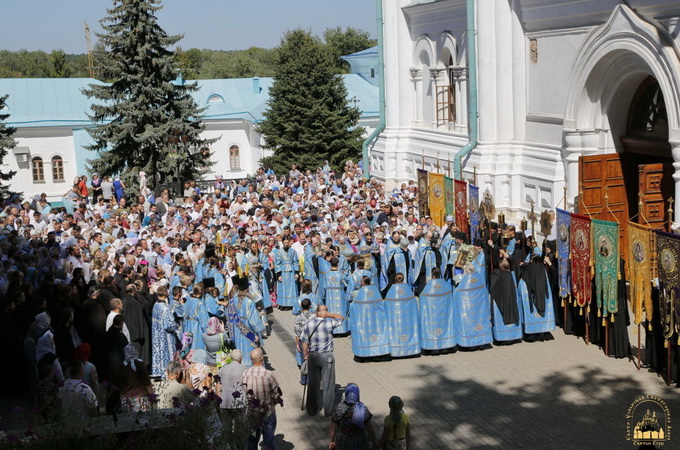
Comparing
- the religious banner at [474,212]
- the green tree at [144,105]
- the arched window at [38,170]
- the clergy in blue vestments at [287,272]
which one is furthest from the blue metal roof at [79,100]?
the clergy in blue vestments at [287,272]

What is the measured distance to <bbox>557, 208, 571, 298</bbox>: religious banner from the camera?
1214 cm

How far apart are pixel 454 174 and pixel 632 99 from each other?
5747mm

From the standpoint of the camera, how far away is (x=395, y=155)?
26969 millimetres

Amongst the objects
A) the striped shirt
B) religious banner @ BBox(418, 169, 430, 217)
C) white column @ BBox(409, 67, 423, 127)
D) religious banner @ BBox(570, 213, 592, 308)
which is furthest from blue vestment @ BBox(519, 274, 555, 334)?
white column @ BBox(409, 67, 423, 127)

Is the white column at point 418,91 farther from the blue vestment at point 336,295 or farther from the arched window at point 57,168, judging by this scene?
the arched window at point 57,168

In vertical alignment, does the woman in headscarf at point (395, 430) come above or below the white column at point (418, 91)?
below

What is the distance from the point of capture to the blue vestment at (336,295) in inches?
513

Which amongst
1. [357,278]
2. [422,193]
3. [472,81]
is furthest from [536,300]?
[472,81]

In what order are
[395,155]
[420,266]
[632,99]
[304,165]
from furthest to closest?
[304,165]
[395,155]
[632,99]
[420,266]

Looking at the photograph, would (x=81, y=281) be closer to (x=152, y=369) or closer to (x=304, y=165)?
(x=152, y=369)

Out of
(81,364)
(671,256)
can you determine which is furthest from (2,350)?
(671,256)

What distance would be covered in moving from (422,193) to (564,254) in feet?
22.9

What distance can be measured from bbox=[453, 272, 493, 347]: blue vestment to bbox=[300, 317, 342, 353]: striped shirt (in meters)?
2.61

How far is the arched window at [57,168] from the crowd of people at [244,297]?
25.2 m
